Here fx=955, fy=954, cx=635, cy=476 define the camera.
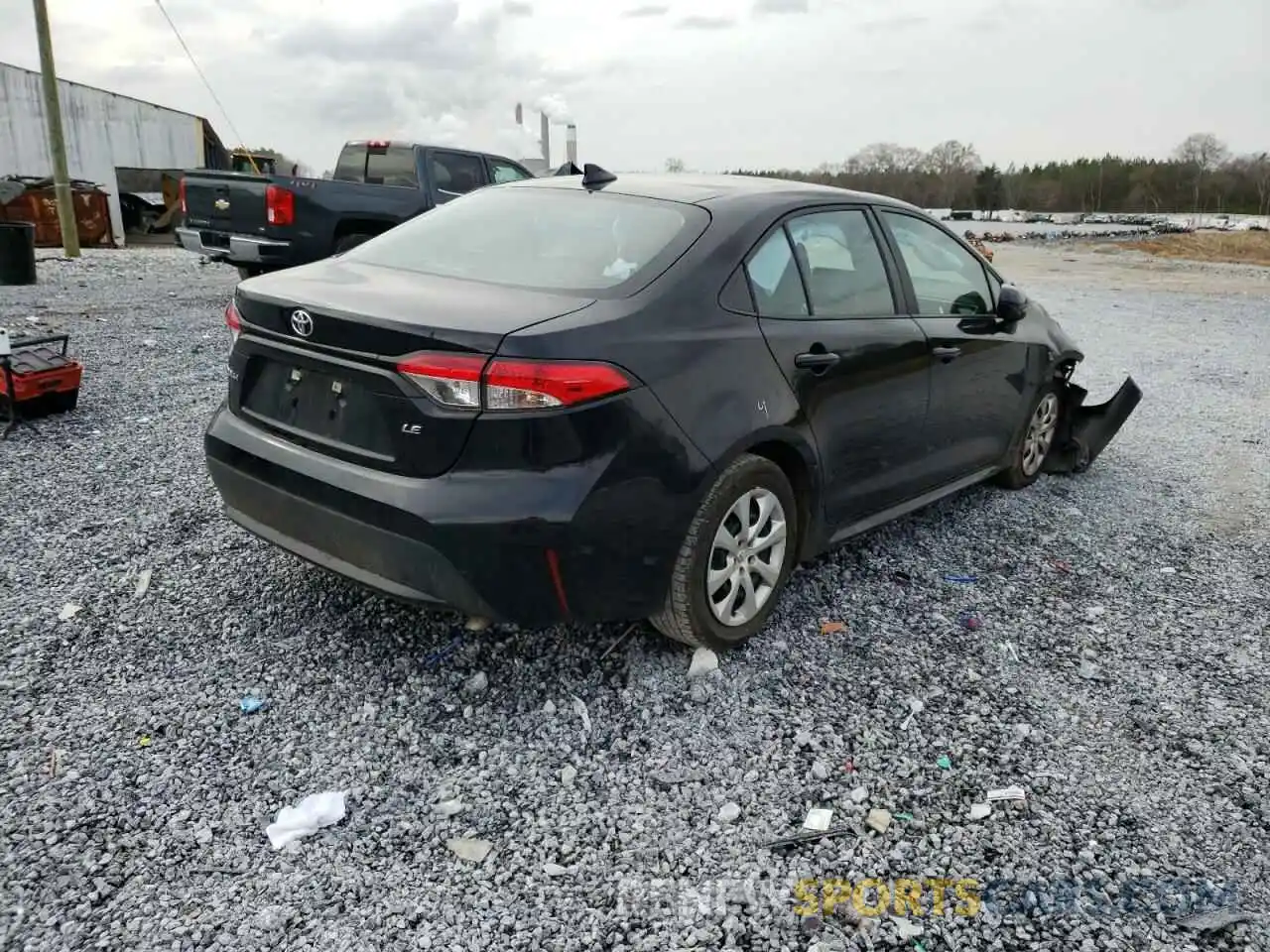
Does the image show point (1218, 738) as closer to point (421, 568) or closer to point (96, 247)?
point (421, 568)

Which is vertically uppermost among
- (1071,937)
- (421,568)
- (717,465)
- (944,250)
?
(944,250)

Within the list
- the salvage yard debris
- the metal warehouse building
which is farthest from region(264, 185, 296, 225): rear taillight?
the metal warehouse building

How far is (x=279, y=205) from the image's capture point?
33.0 ft

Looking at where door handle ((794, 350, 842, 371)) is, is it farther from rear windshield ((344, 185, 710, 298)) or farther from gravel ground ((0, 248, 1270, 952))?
gravel ground ((0, 248, 1270, 952))

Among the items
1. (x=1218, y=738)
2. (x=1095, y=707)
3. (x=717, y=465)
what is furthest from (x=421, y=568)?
(x=1218, y=738)

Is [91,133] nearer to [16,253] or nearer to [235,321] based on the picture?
[16,253]

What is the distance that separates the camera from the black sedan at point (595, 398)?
2752 mm

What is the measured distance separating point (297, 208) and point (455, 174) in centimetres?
226

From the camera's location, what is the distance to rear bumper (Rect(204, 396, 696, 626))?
2.75 meters

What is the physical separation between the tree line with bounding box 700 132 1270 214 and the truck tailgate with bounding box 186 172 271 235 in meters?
66.1

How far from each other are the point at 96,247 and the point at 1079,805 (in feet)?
66.4

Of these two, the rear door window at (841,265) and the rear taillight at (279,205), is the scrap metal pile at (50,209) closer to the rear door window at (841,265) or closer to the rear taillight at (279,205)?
the rear taillight at (279,205)

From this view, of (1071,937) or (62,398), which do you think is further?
(62,398)

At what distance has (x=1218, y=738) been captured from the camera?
3.13m
